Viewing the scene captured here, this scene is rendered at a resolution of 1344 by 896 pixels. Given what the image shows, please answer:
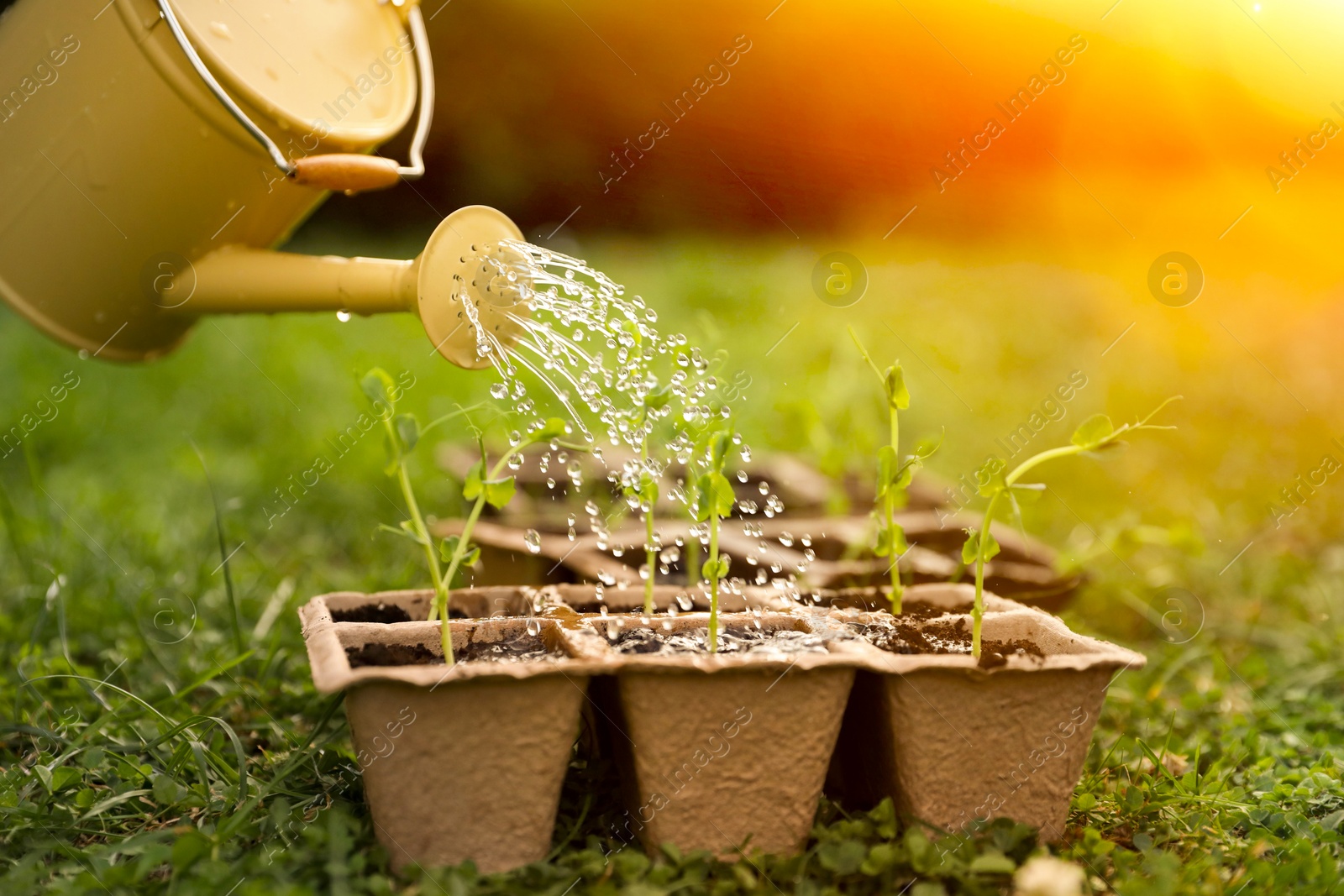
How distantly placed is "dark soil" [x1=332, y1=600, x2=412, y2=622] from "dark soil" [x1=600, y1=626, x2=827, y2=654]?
0.31 metres

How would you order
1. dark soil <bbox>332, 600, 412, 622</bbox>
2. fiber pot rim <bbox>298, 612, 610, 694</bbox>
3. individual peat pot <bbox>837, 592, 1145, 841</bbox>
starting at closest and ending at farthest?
fiber pot rim <bbox>298, 612, 610, 694</bbox>
individual peat pot <bbox>837, 592, 1145, 841</bbox>
dark soil <bbox>332, 600, 412, 622</bbox>

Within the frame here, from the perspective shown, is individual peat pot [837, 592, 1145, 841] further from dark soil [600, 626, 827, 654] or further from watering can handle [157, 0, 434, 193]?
watering can handle [157, 0, 434, 193]

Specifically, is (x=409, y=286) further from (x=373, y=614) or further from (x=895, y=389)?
(x=895, y=389)

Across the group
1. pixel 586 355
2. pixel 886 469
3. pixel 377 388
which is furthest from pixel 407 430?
pixel 886 469

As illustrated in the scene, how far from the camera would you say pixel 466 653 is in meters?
1.15

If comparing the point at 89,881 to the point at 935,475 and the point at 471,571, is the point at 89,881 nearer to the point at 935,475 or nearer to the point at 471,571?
the point at 471,571

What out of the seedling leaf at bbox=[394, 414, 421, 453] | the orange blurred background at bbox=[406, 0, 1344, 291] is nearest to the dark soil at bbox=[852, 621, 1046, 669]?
the seedling leaf at bbox=[394, 414, 421, 453]

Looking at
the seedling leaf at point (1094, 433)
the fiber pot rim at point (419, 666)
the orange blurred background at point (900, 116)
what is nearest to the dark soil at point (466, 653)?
the fiber pot rim at point (419, 666)

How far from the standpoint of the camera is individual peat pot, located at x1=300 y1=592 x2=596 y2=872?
0.96 meters

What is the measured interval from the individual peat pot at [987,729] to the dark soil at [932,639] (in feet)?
0.11

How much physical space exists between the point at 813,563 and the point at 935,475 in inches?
56.8

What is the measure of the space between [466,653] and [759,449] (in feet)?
6.49

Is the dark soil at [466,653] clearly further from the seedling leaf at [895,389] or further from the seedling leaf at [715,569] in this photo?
the seedling leaf at [895,389]

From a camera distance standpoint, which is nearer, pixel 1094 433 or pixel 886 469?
pixel 1094 433
